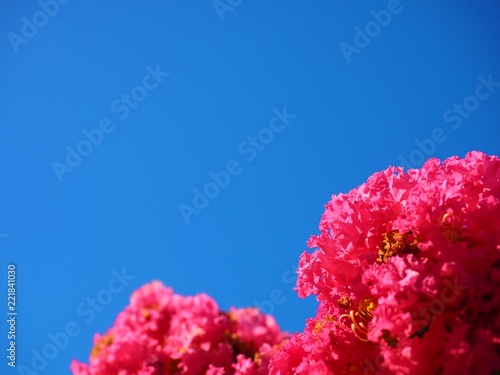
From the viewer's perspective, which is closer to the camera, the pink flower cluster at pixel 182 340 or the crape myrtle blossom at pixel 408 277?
the crape myrtle blossom at pixel 408 277

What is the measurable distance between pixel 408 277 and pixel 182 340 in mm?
3949

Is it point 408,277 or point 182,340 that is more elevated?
point 182,340

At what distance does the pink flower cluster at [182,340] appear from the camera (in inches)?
238

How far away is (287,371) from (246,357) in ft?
8.98

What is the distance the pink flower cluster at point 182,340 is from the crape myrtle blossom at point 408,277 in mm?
2411

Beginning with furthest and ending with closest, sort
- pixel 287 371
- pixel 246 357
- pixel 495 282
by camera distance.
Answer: pixel 246 357
pixel 287 371
pixel 495 282

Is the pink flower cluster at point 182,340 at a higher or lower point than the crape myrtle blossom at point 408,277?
higher

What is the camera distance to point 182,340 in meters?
6.32

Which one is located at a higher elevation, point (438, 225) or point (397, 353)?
point (438, 225)

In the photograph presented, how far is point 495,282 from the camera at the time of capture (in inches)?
116

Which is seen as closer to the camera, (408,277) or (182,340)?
(408,277)

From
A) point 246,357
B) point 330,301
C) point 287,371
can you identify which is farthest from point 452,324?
point 246,357

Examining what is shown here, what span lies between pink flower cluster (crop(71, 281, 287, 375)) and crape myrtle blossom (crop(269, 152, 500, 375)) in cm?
241

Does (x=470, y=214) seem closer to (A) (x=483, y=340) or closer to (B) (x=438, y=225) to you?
(B) (x=438, y=225)
